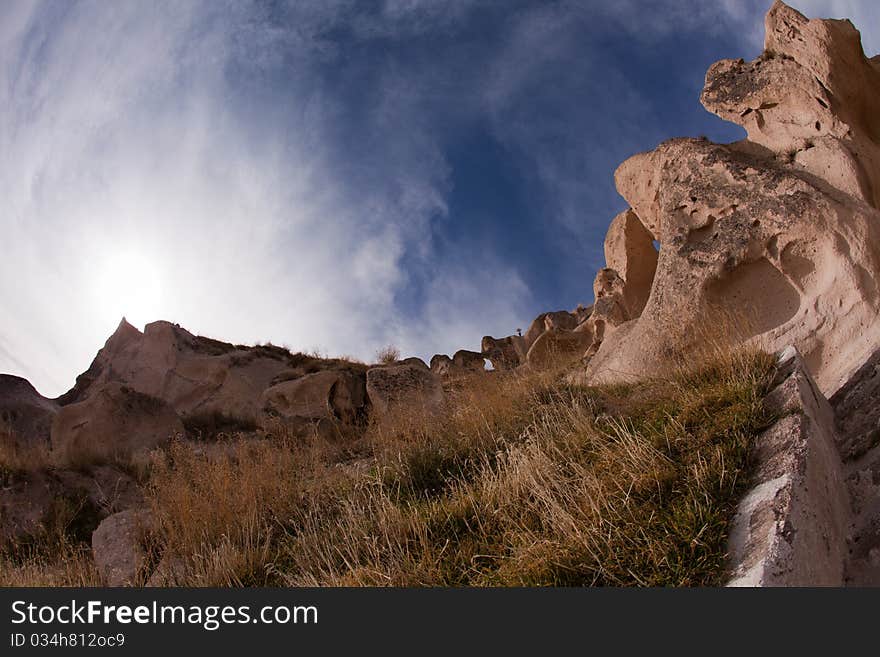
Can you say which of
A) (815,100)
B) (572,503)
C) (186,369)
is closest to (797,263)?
(815,100)

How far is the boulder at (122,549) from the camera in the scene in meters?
7.46

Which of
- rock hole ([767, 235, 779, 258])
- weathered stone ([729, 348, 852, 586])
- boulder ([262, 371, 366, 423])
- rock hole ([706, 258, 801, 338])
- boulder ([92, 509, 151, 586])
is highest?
boulder ([262, 371, 366, 423])

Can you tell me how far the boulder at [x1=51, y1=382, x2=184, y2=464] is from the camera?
49.9 feet

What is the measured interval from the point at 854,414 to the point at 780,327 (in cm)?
254

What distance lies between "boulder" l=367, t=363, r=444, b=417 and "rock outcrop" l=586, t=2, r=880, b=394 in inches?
169

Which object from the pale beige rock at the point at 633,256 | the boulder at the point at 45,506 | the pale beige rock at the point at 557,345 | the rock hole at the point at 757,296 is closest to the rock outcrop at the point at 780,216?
the rock hole at the point at 757,296

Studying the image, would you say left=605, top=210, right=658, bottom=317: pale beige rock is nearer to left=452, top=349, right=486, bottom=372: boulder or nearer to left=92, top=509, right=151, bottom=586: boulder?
left=452, top=349, right=486, bottom=372: boulder

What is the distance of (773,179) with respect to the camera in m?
10.1

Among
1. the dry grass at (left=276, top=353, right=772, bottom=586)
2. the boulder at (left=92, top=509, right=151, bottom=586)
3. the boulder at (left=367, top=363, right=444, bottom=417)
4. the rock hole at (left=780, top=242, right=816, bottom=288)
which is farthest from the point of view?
the boulder at (left=367, top=363, right=444, bottom=417)

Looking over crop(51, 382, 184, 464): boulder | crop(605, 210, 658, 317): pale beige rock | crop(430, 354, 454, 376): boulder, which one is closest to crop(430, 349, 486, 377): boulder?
crop(430, 354, 454, 376): boulder

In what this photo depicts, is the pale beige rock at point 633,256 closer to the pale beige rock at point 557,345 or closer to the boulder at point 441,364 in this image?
the pale beige rock at point 557,345

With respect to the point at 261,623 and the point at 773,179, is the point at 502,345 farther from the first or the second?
the point at 261,623

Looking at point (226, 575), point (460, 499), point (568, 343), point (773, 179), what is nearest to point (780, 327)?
point (773, 179)

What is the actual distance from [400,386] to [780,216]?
805 cm
